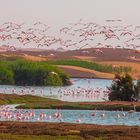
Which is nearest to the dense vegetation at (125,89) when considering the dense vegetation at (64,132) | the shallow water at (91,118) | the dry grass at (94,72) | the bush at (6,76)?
the shallow water at (91,118)

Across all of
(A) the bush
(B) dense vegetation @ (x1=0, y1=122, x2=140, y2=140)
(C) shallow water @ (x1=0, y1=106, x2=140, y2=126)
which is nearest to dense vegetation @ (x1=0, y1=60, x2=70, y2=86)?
(A) the bush

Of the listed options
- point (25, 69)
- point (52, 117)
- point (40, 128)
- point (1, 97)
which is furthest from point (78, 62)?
point (40, 128)

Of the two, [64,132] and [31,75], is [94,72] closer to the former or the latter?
[31,75]

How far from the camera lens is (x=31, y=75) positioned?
13525 centimetres

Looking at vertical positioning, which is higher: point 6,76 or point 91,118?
point 6,76

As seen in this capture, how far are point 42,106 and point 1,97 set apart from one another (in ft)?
33.5

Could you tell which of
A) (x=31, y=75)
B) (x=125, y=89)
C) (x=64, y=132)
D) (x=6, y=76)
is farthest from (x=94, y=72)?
(x=64, y=132)

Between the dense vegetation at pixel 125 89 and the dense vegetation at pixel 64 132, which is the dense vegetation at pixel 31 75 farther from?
the dense vegetation at pixel 64 132

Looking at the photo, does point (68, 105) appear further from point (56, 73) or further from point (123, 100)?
point (56, 73)

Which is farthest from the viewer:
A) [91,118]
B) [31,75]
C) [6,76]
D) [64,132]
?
[31,75]

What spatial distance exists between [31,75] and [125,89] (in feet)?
183

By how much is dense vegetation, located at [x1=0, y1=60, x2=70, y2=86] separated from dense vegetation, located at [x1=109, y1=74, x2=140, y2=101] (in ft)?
153

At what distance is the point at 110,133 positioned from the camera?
4481cm

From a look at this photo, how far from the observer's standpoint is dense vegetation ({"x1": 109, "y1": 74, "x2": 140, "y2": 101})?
8131 centimetres
